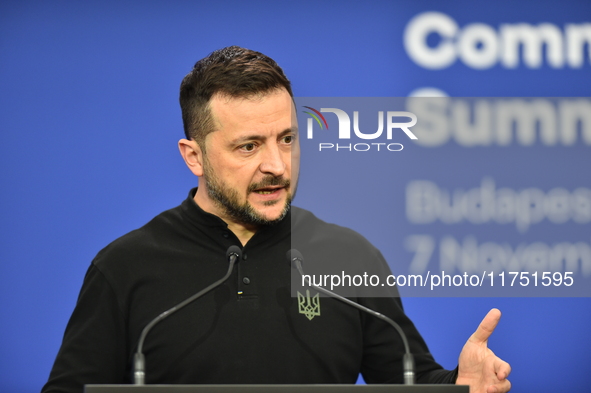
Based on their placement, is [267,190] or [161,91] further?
[161,91]

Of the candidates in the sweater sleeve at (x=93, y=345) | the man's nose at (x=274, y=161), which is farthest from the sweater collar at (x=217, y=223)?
the sweater sleeve at (x=93, y=345)

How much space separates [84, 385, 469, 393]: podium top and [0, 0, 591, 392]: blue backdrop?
131cm

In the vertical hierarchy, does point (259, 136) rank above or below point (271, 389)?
above

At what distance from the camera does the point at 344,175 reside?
1.74m

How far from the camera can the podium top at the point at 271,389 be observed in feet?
3.94

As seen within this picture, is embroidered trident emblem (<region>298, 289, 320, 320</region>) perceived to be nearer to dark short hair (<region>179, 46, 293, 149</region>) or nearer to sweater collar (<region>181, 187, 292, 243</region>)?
sweater collar (<region>181, 187, 292, 243</region>)

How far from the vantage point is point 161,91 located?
2.59 meters

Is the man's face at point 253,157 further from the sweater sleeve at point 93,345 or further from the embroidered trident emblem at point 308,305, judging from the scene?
the sweater sleeve at point 93,345

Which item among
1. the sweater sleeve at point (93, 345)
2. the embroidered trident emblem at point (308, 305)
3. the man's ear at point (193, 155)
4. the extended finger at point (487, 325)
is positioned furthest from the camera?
the man's ear at point (193, 155)

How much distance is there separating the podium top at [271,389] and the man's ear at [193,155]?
0.84m

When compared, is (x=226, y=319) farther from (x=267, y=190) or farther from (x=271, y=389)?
(x=271, y=389)

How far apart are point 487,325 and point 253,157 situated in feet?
2.26

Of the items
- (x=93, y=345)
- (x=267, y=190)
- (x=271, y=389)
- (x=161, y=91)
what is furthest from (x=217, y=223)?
(x=161, y=91)

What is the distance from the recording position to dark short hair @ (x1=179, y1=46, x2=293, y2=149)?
184cm
